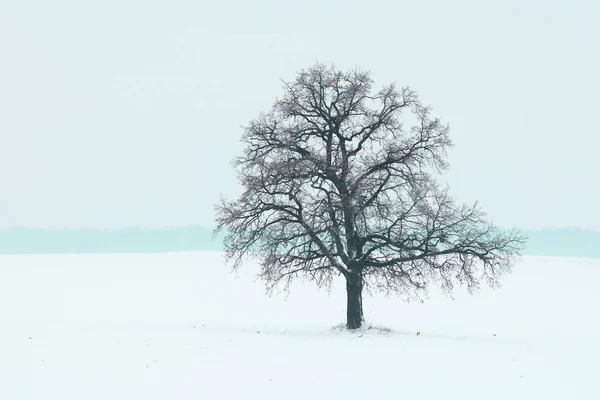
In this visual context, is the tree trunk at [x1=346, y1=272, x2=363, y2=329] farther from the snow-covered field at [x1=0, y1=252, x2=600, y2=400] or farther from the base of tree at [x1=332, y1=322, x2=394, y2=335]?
the snow-covered field at [x1=0, y1=252, x2=600, y2=400]

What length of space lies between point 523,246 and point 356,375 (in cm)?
1112

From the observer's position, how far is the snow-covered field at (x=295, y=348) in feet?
67.0

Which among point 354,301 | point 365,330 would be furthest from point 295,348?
point 354,301

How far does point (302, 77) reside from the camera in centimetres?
3084

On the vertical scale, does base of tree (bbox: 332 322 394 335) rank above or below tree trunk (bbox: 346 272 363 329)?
below

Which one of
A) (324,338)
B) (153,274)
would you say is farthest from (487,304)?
(153,274)

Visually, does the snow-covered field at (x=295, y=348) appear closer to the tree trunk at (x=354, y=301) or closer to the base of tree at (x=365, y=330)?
the base of tree at (x=365, y=330)

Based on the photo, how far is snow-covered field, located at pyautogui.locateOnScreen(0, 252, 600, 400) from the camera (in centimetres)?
2042

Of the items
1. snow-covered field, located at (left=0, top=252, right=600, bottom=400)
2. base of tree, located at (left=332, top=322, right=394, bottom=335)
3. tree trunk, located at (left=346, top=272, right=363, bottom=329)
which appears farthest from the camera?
tree trunk, located at (left=346, top=272, right=363, bottom=329)

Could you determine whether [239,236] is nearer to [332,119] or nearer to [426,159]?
[332,119]

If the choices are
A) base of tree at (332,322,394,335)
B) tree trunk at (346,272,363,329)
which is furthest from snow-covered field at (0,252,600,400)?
tree trunk at (346,272,363,329)

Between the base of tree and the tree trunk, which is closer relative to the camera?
the base of tree

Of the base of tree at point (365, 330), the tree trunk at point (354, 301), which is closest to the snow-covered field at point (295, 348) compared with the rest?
the base of tree at point (365, 330)

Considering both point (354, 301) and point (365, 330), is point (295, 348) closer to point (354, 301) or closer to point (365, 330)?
point (365, 330)
